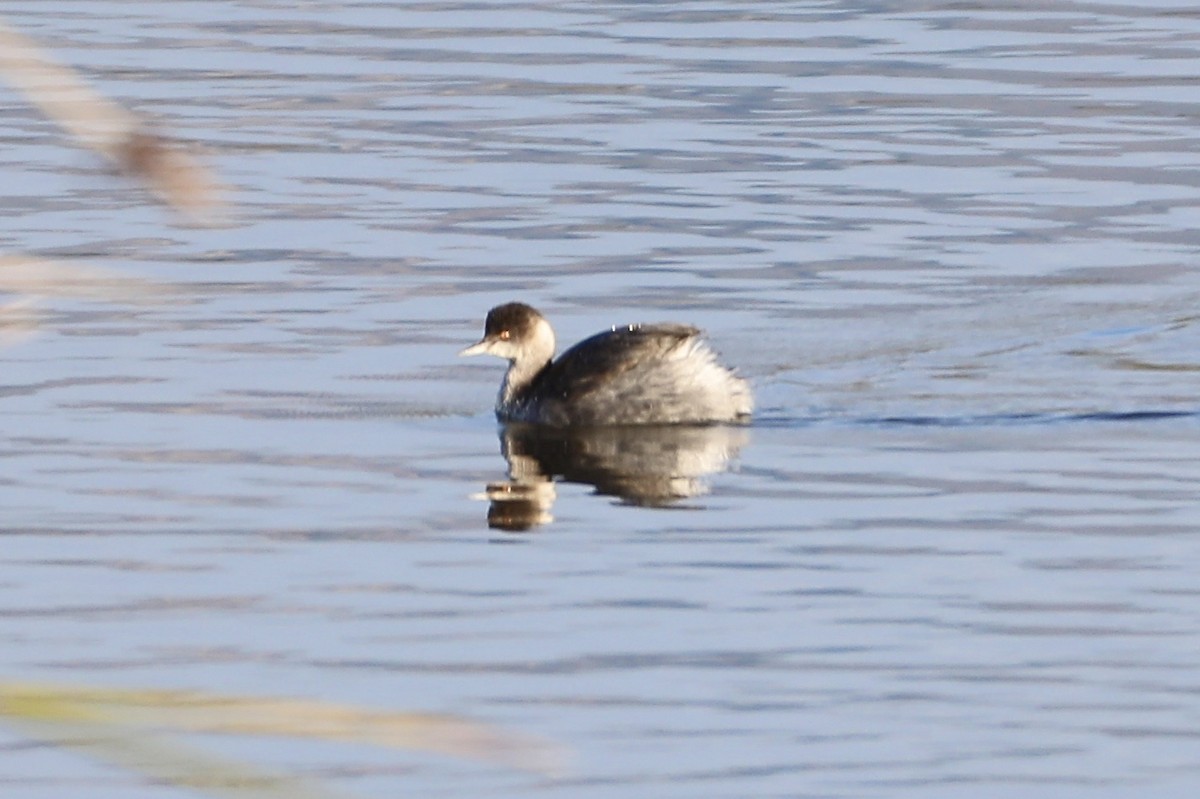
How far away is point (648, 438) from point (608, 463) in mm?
650

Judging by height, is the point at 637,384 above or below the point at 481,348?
below

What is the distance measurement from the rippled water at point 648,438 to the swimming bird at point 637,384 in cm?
27

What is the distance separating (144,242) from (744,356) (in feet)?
14.9

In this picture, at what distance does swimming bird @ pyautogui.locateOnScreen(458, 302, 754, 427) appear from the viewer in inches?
441

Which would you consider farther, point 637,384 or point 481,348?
point 481,348

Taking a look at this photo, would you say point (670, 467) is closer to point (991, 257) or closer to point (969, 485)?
point (969, 485)

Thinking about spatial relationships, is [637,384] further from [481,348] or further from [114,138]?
[114,138]

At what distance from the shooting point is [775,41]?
78.8 ft

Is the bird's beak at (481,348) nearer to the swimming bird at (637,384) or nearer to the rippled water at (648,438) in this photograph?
the swimming bird at (637,384)

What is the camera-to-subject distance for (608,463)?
34.3ft

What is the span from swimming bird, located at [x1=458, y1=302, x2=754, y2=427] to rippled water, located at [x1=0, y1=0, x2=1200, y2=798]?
10.7 inches

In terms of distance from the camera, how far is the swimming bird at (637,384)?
11.2 m

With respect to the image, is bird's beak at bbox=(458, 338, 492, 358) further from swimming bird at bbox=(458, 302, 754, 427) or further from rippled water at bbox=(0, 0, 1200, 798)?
rippled water at bbox=(0, 0, 1200, 798)

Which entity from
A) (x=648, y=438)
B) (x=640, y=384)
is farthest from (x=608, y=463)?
(x=640, y=384)
